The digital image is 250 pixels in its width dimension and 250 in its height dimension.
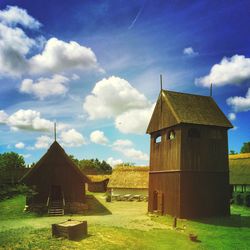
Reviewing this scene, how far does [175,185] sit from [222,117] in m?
8.80

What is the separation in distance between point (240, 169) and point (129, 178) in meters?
17.2

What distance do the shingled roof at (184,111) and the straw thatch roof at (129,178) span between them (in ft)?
58.6

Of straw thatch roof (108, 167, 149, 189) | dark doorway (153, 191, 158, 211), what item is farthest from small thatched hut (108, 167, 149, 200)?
dark doorway (153, 191, 158, 211)

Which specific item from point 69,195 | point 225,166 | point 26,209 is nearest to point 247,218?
point 225,166

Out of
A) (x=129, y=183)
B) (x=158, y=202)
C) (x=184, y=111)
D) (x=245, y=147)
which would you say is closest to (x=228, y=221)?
(x=158, y=202)

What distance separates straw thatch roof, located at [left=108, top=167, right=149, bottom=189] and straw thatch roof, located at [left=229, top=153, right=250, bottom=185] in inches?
523

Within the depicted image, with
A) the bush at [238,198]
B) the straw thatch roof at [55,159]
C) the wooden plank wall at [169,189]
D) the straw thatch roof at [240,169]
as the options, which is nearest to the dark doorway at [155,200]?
the wooden plank wall at [169,189]

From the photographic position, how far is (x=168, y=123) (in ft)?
101

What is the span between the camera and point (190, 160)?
28.8 meters

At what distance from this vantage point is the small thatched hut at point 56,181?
33031mm

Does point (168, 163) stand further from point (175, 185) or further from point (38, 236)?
point (38, 236)

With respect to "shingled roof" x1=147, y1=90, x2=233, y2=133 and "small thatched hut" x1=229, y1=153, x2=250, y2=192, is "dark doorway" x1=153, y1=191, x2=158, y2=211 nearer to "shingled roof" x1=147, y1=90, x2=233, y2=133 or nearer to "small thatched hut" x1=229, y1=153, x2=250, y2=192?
"shingled roof" x1=147, y1=90, x2=233, y2=133

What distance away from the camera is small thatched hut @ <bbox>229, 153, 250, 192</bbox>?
139ft

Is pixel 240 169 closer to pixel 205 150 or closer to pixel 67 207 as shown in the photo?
pixel 205 150
